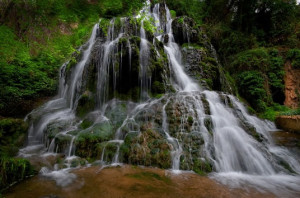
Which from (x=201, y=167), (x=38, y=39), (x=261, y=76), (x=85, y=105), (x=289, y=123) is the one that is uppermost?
(x=38, y=39)

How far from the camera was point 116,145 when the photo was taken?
4.40 metres

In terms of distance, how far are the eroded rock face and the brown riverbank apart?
9.92 m

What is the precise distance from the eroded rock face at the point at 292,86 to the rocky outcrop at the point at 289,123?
12.3 feet

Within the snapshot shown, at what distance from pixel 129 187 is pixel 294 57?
1380 centimetres

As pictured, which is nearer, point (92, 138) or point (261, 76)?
point (92, 138)

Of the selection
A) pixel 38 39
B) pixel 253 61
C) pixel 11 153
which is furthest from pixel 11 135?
pixel 253 61

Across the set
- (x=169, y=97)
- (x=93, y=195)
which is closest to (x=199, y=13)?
(x=169, y=97)

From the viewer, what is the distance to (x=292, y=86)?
401 inches

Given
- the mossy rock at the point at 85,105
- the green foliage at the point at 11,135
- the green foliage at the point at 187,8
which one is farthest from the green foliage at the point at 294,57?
the green foliage at the point at 11,135

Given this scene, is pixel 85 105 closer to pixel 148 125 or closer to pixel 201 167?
pixel 148 125

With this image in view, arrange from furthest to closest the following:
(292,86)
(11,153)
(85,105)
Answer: (292,86) < (85,105) < (11,153)

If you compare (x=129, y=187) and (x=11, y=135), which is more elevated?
(x=11, y=135)

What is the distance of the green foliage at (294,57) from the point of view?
34.6 ft

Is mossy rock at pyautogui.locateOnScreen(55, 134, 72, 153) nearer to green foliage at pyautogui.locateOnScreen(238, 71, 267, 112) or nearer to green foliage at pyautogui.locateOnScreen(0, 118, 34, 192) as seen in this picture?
green foliage at pyautogui.locateOnScreen(0, 118, 34, 192)
